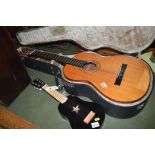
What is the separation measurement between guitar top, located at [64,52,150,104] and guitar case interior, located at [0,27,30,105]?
45 centimetres

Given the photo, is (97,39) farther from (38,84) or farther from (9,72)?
(9,72)

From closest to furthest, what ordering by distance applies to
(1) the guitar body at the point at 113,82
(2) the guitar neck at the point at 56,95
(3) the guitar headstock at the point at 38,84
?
(1) the guitar body at the point at 113,82 < (2) the guitar neck at the point at 56,95 < (3) the guitar headstock at the point at 38,84

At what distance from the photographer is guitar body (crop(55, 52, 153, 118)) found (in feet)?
4.30

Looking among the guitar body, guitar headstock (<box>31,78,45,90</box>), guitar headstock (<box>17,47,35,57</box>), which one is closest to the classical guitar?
the guitar body

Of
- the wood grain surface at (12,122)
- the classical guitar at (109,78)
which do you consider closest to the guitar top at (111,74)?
the classical guitar at (109,78)

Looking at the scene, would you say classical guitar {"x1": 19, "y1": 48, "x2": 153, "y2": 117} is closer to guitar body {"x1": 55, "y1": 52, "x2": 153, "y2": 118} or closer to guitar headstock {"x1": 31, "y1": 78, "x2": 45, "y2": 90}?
guitar body {"x1": 55, "y1": 52, "x2": 153, "y2": 118}

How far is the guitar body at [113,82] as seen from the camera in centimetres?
131

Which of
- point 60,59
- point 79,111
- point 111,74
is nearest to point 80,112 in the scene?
point 79,111

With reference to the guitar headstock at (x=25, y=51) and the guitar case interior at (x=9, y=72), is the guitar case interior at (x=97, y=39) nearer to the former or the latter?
the guitar headstock at (x=25, y=51)

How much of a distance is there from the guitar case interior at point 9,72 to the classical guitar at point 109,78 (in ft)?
0.89

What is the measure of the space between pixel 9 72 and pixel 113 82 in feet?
2.93

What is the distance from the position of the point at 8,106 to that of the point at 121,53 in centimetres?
121

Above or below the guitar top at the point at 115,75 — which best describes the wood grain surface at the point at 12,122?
below
